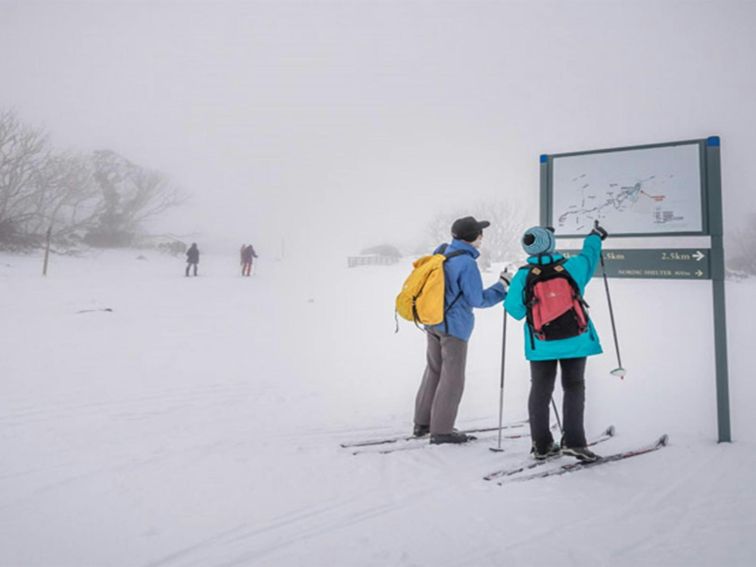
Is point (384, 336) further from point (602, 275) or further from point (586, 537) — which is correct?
point (586, 537)

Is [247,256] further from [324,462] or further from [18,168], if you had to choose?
[324,462]

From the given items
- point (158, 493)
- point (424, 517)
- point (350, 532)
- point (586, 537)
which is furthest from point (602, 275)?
point (158, 493)

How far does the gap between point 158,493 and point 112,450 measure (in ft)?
3.38

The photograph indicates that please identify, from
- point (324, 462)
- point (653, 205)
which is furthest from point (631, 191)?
point (324, 462)

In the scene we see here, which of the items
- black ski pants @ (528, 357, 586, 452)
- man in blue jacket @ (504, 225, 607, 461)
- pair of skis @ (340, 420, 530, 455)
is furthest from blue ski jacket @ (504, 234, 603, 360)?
pair of skis @ (340, 420, 530, 455)

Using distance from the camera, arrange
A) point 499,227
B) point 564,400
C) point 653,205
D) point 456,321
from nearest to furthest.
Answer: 1. point 564,400
2. point 456,321
3. point 653,205
4. point 499,227

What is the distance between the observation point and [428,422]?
13.0ft

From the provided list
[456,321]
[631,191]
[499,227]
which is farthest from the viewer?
[499,227]

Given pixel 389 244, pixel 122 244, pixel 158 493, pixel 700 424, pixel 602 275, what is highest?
pixel 389 244

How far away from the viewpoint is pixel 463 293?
12.1 feet

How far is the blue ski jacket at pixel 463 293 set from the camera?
3.64 m

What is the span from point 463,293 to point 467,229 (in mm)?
590

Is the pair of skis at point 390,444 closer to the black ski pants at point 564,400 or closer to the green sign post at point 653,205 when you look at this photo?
the black ski pants at point 564,400

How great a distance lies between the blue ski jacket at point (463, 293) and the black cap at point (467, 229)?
10 centimetres
